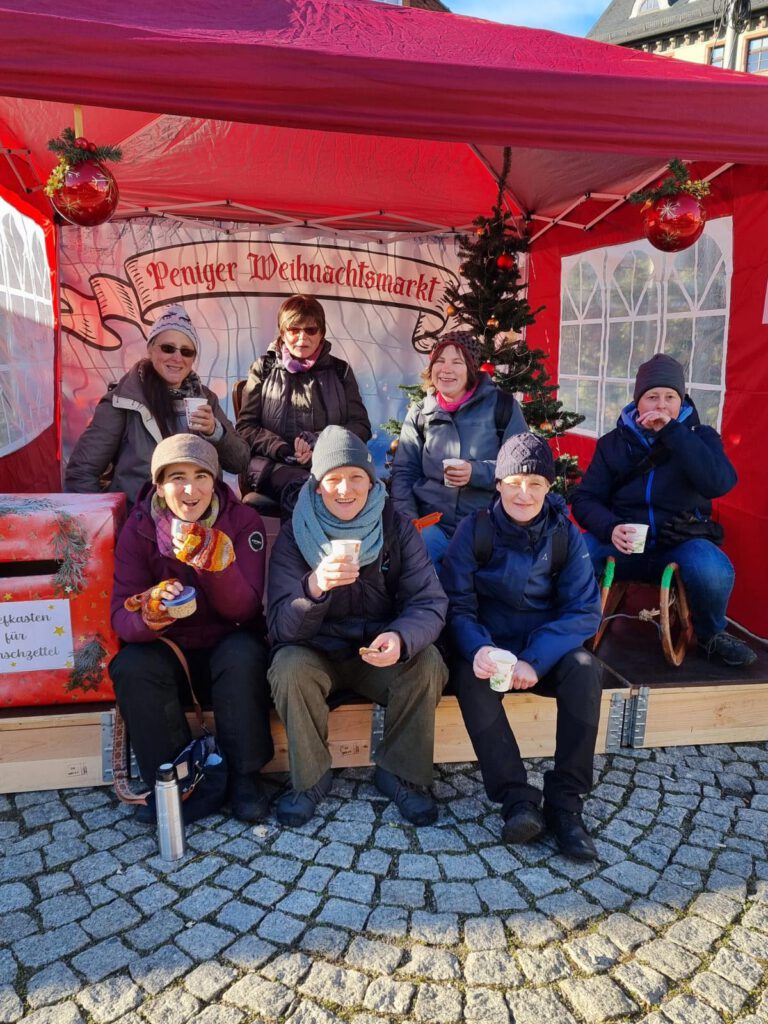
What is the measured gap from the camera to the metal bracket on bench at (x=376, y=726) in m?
3.04

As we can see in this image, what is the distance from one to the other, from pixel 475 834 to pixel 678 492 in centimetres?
199

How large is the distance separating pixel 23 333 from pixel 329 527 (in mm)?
3738

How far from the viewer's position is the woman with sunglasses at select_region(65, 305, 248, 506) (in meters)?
3.60

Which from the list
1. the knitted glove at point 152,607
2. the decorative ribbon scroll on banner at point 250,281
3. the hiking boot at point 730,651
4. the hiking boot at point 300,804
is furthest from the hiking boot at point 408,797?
the decorative ribbon scroll on banner at point 250,281

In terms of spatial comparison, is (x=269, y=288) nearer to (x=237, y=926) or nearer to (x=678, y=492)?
(x=678, y=492)

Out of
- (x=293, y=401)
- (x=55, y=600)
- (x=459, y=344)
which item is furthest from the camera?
(x=293, y=401)

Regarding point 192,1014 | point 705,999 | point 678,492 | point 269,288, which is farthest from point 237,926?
point 269,288

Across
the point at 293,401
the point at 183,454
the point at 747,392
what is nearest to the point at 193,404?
the point at 183,454

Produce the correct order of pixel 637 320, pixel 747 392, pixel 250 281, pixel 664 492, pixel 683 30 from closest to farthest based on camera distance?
pixel 664 492
pixel 747 392
pixel 637 320
pixel 250 281
pixel 683 30

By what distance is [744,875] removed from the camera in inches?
98.3

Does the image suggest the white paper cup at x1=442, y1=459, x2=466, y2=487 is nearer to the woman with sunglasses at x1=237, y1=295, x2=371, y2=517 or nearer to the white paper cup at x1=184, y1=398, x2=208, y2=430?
the woman with sunglasses at x1=237, y1=295, x2=371, y2=517

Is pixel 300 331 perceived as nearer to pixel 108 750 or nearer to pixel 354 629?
pixel 354 629

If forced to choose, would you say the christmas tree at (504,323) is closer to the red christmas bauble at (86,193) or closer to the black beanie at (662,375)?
the black beanie at (662,375)

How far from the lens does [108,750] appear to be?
115 inches
